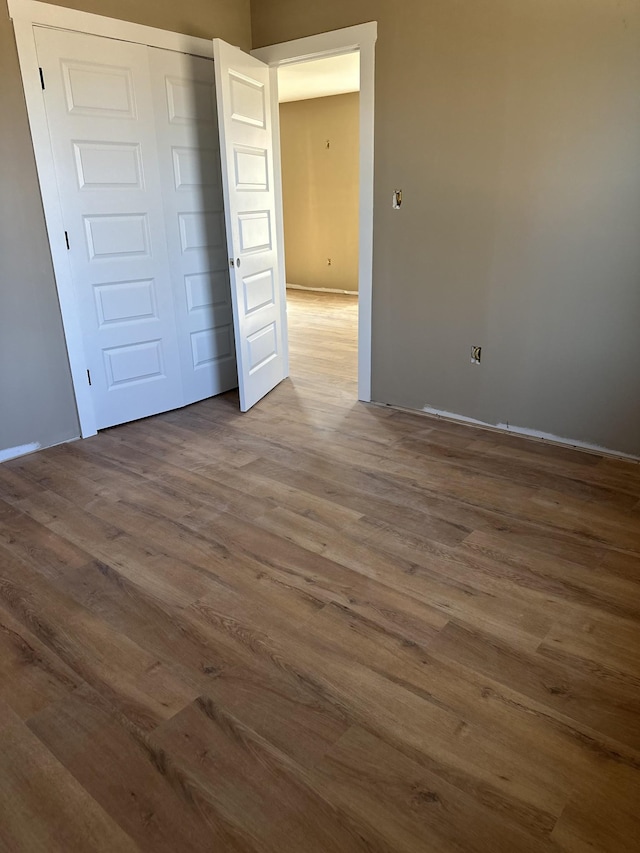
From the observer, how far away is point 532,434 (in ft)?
11.2

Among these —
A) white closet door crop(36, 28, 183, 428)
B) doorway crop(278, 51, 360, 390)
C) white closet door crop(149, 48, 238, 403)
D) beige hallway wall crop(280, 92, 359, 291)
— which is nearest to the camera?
white closet door crop(36, 28, 183, 428)

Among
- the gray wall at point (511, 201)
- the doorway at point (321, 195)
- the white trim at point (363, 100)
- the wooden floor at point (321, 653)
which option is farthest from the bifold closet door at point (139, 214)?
the doorway at point (321, 195)

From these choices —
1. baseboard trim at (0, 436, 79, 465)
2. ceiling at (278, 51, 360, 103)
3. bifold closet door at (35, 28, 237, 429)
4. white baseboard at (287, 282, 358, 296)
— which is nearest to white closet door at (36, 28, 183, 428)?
bifold closet door at (35, 28, 237, 429)

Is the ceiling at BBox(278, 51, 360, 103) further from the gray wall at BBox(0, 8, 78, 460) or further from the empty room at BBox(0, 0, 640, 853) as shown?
the gray wall at BBox(0, 8, 78, 460)

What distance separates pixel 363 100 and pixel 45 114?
1.78m

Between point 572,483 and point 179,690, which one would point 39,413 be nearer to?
point 179,690

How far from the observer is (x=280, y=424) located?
3664 mm

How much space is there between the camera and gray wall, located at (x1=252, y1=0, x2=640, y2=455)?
9.15 feet

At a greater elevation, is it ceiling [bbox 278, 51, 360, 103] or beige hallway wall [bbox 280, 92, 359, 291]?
ceiling [bbox 278, 51, 360, 103]

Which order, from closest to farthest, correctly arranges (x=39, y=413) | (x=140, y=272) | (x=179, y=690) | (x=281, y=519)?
(x=179, y=690)
(x=281, y=519)
(x=39, y=413)
(x=140, y=272)

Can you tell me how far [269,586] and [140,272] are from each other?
229 cm

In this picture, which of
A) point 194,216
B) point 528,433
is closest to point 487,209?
point 528,433

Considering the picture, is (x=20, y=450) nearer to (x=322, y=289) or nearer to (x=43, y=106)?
(x=43, y=106)

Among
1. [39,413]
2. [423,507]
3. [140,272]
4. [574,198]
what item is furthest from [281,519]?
[574,198]
